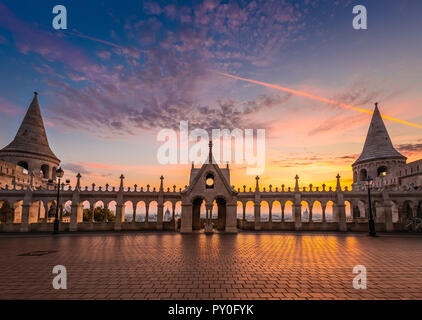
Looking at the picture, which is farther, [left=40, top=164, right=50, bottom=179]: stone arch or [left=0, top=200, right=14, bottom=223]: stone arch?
[left=40, top=164, right=50, bottom=179]: stone arch

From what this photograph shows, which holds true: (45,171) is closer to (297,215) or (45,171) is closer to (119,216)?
(119,216)

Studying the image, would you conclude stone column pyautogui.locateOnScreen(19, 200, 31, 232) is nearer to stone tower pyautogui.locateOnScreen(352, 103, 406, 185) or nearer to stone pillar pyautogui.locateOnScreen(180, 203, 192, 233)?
stone pillar pyautogui.locateOnScreen(180, 203, 192, 233)

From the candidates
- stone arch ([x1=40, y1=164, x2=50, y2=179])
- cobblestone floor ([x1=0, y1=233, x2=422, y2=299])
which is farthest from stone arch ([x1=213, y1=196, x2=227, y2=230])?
stone arch ([x1=40, y1=164, x2=50, y2=179])

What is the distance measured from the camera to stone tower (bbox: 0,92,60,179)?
147 feet

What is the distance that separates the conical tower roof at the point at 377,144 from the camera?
4712 cm

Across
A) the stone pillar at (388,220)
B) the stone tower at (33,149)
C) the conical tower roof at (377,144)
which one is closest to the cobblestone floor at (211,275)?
the stone pillar at (388,220)

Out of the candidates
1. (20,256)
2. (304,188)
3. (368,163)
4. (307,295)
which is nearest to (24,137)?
(20,256)

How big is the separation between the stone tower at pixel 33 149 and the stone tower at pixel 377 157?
6694 cm

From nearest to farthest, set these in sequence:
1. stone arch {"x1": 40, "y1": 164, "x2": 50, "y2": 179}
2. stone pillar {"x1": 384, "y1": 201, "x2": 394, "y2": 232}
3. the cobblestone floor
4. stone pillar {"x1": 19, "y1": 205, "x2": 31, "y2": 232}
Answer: the cobblestone floor → stone pillar {"x1": 19, "y1": 205, "x2": 31, "y2": 232} → stone pillar {"x1": 384, "y1": 201, "x2": 394, "y2": 232} → stone arch {"x1": 40, "y1": 164, "x2": 50, "y2": 179}

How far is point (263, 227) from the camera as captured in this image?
1113 inches

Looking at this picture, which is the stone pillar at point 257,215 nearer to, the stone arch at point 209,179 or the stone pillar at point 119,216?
the stone arch at point 209,179

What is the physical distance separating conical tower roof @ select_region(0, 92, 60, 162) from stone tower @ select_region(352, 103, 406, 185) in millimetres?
67594

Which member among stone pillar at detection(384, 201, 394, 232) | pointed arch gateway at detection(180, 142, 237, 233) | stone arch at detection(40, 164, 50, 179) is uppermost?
stone arch at detection(40, 164, 50, 179)
